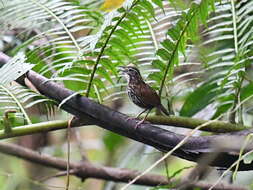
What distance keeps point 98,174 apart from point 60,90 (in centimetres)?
128

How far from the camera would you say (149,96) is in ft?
6.95

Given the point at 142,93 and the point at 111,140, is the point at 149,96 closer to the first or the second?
the point at 142,93

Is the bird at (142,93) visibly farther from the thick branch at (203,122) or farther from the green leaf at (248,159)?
the green leaf at (248,159)

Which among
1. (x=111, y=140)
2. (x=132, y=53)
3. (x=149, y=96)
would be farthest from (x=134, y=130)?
(x=111, y=140)

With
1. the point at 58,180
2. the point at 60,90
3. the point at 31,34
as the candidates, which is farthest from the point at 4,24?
the point at 58,180

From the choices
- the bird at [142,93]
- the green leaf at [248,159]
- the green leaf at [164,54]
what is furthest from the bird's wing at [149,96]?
the green leaf at [248,159]

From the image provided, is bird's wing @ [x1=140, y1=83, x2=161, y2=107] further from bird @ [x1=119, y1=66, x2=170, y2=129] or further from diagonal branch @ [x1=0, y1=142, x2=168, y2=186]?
diagonal branch @ [x1=0, y1=142, x2=168, y2=186]

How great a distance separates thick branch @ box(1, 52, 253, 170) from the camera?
5.00 ft

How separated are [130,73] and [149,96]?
299mm

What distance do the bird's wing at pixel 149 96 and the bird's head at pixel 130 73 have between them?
0.40ft

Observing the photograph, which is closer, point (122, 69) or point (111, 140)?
point (122, 69)

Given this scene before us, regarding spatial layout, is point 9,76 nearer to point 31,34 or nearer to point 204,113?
point 204,113

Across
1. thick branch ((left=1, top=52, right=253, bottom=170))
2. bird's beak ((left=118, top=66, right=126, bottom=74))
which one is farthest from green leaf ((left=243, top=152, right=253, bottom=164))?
bird's beak ((left=118, top=66, right=126, bottom=74))

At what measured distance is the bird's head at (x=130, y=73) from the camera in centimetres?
231
